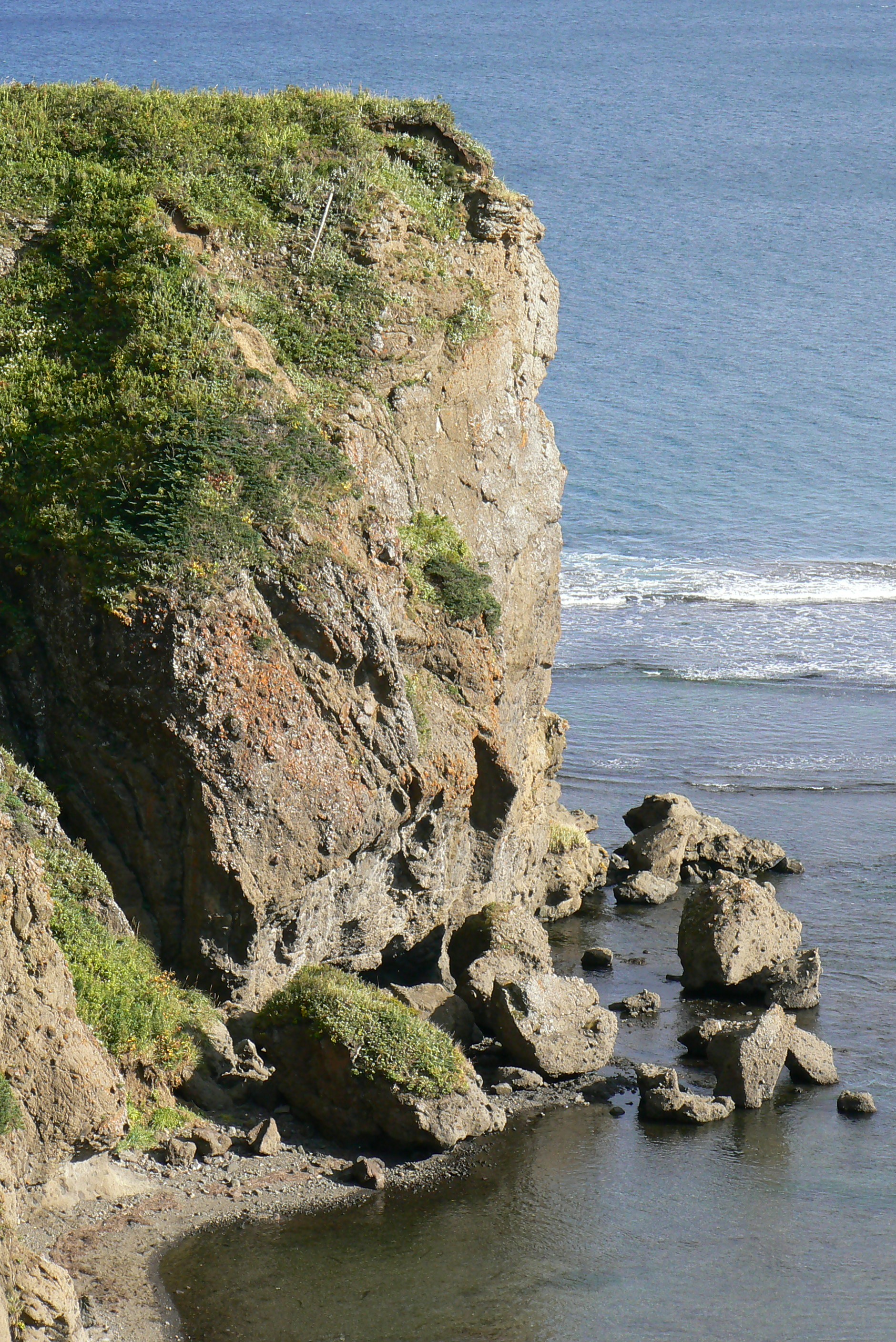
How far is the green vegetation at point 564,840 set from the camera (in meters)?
30.3

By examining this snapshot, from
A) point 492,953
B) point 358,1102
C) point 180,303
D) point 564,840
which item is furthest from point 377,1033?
point 180,303

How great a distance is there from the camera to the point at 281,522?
71.2 feet

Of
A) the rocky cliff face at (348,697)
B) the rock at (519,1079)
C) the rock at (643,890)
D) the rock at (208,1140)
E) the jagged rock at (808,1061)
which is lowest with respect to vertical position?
the rock at (208,1140)

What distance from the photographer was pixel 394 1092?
19312 millimetres

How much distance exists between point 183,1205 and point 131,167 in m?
17.5

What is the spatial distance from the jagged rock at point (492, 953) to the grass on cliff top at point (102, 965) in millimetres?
4364

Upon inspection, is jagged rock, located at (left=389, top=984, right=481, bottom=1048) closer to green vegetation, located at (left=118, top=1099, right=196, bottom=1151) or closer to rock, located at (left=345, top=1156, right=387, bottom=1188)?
rock, located at (left=345, top=1156, right=387, bottom=1188)

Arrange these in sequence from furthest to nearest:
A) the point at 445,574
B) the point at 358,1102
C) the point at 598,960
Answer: the point at 598,960
the point at 445,574
the point at 358,1102

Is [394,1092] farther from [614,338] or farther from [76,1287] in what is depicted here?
[614,338]

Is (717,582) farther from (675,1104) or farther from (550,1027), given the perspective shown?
(675,1104)

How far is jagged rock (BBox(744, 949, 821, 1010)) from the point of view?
25.2 m

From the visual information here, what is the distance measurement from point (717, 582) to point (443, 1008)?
41.9 metres

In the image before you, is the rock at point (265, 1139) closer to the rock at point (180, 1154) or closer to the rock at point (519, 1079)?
the rock at point (180, 1154)

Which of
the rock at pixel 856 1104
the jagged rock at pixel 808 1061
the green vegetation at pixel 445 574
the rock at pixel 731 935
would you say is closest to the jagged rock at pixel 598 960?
the rock at pixel 731 935
